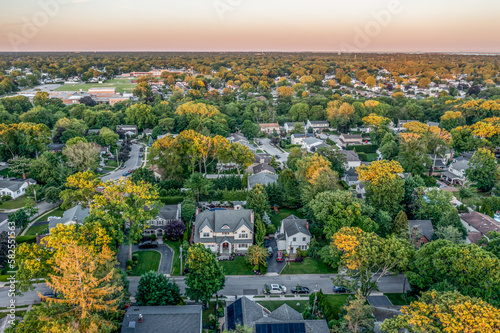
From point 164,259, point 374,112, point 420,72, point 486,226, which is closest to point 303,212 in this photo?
point 164,259

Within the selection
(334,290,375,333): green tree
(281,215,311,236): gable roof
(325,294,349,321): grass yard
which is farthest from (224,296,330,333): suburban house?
(281,215,311,236): gable roof

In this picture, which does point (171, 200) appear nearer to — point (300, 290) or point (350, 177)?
point (300, 290)

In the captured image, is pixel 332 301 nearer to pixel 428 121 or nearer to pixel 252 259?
pixel 252 259

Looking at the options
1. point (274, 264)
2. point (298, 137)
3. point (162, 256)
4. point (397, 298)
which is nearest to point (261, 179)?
point (274, 264)

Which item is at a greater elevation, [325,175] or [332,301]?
[325,175]

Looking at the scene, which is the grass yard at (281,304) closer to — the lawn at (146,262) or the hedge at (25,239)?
the lawn at (146,262)
